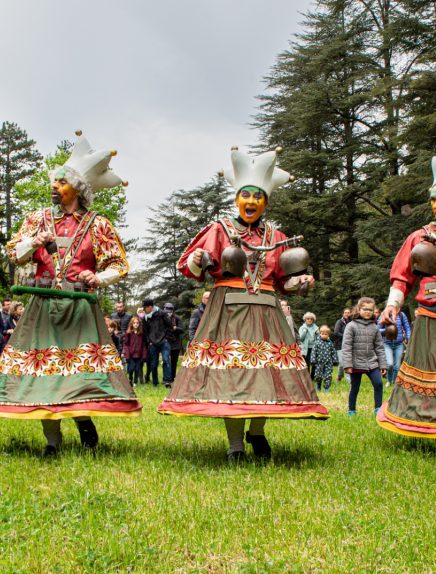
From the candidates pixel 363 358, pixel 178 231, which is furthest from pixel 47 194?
pixel 363 358

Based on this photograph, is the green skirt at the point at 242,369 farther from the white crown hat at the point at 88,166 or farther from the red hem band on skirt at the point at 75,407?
the white crown hat at the point at 88,166

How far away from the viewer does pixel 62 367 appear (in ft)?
17.8

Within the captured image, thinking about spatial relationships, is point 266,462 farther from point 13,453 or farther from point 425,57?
point 425,57

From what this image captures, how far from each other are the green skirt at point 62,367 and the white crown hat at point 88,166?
3.80 feet

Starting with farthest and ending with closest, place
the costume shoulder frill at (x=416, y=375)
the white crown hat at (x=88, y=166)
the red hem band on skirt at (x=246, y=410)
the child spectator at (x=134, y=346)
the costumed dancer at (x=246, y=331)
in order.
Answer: the child spectator at (x=134, y=346)
the white crown hat at (x=88, y=166)
the costume shoulder frill at (x=416, y=375)
the costumed dancer at (x=246, y=331)
the red hem band on skirt at (x=246, y=410)

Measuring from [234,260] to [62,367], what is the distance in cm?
165

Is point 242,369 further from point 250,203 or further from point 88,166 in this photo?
point 88,166

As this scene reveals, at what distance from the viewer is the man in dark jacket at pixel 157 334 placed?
14375mm

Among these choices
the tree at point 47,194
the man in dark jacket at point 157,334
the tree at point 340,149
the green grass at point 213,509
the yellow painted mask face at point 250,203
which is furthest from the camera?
the tree at point 47,194

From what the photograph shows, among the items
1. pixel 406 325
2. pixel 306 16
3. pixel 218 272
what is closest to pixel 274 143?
pixel 306 16

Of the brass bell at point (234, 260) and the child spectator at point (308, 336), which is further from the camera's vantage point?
the child spectator at point (308, 336)

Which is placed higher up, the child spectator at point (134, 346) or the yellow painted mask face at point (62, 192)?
the yellow painted mask face at point (62, 192)

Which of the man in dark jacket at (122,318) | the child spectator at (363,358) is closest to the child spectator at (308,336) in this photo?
the man in dark jacket at (122,318)

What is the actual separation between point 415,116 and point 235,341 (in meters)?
16.6
